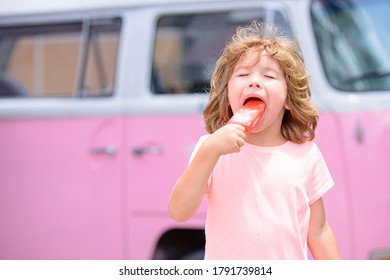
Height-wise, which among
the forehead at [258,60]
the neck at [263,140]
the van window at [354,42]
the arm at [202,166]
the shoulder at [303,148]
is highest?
the van window at [354,42]

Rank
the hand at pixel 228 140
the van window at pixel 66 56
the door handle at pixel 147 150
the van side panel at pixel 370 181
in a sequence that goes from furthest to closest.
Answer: the van window at pixel 66 56 → the door handle at pixel 147 150 → the van side panel at pixel 370 181 → the hand at pixel 228 140

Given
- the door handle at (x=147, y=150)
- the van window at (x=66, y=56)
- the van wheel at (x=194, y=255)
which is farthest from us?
the van window at (x=66, y=56)

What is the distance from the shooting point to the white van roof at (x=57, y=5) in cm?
368

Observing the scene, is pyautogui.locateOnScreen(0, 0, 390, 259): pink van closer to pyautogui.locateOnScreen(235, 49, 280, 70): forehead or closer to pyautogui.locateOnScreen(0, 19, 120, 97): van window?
pyautogui.locateOnScreen(0, 19, 120, 97): van window

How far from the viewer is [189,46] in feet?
12.0

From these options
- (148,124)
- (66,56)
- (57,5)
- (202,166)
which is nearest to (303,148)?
(202,166)

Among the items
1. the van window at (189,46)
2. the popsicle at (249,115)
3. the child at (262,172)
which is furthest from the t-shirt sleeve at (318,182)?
the van window at (189,46)

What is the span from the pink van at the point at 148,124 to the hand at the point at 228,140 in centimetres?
168

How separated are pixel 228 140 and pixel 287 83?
289 millimetres

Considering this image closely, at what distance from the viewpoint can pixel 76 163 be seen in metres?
3.64

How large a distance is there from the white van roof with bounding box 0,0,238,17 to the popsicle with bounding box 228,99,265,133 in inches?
73.9

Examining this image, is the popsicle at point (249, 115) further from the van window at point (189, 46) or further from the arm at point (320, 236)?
the van window at point (189, 46)

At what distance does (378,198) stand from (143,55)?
1.30 m
